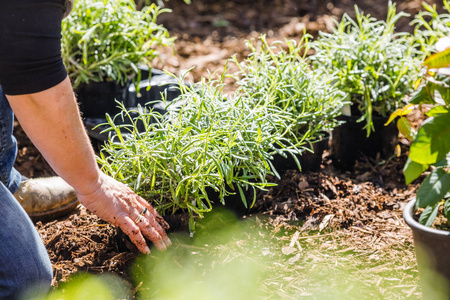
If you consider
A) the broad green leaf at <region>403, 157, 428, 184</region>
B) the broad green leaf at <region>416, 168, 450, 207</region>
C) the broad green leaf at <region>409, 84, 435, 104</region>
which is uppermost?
the broad green leaf at <region>409, 84, 435, 104</region>

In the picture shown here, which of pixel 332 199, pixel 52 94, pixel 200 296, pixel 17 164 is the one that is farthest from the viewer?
pixel 17 164

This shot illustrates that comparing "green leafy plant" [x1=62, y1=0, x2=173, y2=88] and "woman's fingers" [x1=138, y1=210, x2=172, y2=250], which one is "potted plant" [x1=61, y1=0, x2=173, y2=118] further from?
"woman's fingers" [x1=138, y1=210, x2=172, y2=250]

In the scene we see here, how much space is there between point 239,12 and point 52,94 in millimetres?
3863

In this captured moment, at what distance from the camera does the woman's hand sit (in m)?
1.65

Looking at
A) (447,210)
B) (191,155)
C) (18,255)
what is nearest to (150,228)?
(191,155)

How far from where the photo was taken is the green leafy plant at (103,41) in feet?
9.86

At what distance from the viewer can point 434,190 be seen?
1.49 meters

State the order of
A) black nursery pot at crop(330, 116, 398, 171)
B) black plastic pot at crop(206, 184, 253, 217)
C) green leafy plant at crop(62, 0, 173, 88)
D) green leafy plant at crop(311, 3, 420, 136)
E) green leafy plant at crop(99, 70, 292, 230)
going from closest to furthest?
1. green leafy plant at crop(99, 70, 292, 230)
2. black plastic pot at crop(206, 184, 253, 217)
3. green leafy plant at crop(311, 3, 420, 136)
4. black nursery pot at crop(330, 116, 398, 171)
5. green leafy plant at crop(62, 0, 173, 88)

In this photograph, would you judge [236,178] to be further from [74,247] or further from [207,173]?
[74,247]

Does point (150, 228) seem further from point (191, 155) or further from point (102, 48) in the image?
point (102, 48)

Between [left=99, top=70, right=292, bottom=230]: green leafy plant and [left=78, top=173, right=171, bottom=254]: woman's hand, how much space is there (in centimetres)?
9

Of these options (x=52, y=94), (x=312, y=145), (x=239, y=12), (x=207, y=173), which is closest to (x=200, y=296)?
(x=207, y=173)

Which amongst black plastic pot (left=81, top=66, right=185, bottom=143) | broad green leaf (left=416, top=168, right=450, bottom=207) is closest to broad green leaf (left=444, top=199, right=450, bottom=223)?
broad green leaf (left=416, top=168, right=450, bottom=207)

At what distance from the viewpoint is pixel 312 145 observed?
247 cm
